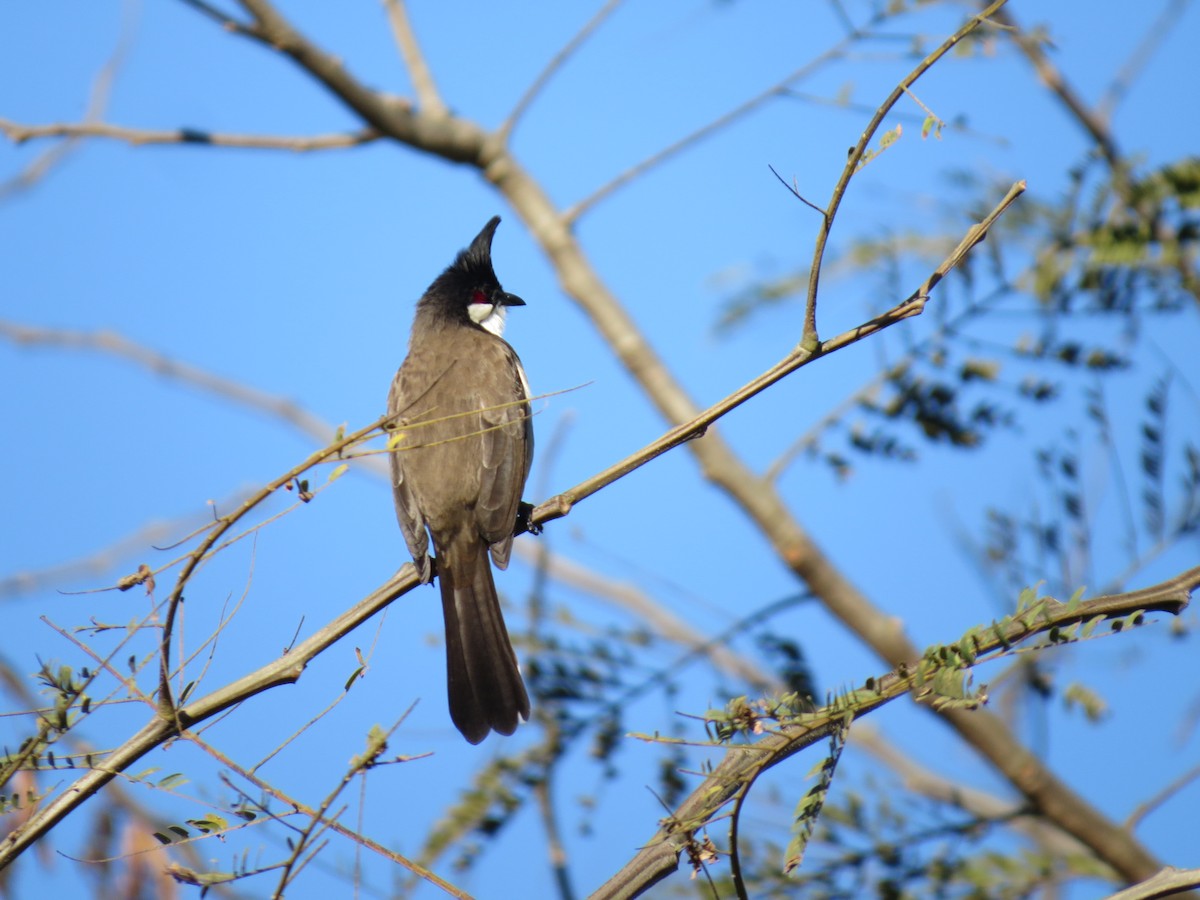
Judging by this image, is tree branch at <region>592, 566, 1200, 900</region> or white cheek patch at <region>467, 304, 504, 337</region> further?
white cheek patch at <region>467, 304, 504, 337</region>

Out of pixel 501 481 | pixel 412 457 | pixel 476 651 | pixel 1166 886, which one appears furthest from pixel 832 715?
pixel 412 457

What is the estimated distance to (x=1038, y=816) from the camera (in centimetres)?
365

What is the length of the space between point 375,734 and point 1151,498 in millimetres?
2313

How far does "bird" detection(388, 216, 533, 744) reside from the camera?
12.3 feet

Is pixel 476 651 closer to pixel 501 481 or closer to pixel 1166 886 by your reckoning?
pixel 501 481

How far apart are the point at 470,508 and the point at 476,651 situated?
1.45ft

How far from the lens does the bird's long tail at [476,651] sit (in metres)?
3.72

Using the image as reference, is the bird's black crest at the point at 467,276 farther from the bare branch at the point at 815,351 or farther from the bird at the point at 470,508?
the bare branch at the point at 815,351

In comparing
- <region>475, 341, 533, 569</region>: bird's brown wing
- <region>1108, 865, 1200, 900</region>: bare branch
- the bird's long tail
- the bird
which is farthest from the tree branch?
<region>475, 341, 533, 569</region>: bird's brown wing

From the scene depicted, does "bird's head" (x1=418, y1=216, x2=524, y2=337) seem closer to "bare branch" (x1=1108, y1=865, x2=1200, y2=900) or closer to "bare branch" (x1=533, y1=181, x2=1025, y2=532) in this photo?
"bare branch" (x1=533, y1=181, x2=1025, y2=532)

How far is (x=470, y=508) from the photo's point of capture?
3.93 meters

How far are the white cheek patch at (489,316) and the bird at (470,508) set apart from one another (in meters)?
0.78

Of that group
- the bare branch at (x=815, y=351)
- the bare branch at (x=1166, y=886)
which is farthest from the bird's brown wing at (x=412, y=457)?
the bare branch at (x=1166, y=886)

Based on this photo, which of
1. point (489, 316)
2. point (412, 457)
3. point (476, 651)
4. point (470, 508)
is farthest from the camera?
point (489, 316)
